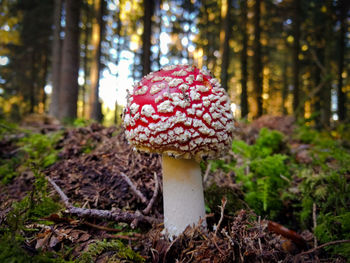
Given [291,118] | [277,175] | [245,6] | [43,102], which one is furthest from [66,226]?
[43,102]

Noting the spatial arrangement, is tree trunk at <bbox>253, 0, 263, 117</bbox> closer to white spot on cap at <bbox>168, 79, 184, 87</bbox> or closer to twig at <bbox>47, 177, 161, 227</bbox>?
white spot on cap at <bbox>168, 79, 184, 87</bbox>

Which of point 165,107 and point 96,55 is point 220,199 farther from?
point 96,55

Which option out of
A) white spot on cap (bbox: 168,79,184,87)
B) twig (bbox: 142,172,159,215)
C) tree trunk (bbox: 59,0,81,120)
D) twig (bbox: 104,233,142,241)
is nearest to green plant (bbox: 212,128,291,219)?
twig (bbox: 142,172,159,215)

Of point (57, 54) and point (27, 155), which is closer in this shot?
point (27, 155)

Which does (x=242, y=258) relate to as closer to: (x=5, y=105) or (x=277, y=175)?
(x=277, y=175)

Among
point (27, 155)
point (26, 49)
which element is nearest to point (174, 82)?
point (27, 155)

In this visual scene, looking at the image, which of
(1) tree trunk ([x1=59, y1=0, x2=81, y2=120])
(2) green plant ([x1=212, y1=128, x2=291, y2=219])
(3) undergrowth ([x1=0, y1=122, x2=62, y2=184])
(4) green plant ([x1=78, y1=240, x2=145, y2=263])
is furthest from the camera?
(1) tree trunk ([x1=59, y1=0, x2=81, y2=120])

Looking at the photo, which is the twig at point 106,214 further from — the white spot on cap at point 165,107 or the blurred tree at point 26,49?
the blurred tree at point 26,49
